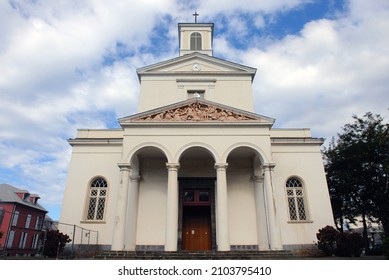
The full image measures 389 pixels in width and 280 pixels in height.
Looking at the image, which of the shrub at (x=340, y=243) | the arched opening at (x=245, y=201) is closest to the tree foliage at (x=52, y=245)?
the arched opening at (x=245, y=201)

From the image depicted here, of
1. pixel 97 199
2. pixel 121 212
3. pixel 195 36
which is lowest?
pixel 121 212

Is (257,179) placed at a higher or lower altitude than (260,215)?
higher

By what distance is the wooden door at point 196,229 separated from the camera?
54.4ft

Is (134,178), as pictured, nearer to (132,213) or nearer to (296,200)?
(132,213)

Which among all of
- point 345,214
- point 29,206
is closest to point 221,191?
point 345,214

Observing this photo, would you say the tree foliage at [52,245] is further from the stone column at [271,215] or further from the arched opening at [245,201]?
the stone column at [271,215]

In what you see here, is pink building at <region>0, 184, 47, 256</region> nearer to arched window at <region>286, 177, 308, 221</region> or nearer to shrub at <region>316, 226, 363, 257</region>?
arched window at <region>286, 177, 308, 221</region>

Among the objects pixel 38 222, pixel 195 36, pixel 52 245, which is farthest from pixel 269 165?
pixel 38 222

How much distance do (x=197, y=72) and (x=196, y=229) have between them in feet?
35.1

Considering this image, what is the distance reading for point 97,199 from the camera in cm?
1712

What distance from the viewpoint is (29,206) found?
119 ft

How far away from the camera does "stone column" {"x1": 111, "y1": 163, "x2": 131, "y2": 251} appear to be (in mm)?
13320

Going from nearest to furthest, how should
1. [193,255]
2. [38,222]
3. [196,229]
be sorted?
[193,255] < [196,229] < [38,222]
